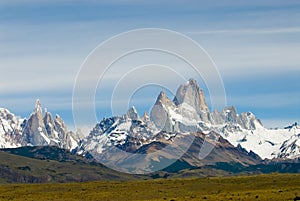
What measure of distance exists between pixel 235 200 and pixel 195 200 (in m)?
14.3

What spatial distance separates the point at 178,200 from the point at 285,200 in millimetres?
38541

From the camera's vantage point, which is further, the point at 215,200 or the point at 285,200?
the point at 215,200

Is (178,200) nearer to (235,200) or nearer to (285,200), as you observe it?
(235,200)

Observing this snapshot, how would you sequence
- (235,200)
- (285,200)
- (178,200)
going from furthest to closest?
(178,200)
(235,200)
(285,200)

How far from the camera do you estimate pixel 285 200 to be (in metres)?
163

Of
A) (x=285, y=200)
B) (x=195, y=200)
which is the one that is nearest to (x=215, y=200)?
(x=195, y=200)

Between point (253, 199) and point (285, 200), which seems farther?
point (253, 199)

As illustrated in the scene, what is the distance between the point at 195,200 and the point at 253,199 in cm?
1739

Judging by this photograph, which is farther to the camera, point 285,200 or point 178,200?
point 178,200

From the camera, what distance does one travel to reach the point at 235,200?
176125 millimetres

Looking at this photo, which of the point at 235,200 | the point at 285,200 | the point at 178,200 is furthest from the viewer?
the point at 178,200

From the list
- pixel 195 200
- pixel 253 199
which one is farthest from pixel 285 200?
pixel 195 200

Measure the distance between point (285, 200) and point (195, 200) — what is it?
31.3m

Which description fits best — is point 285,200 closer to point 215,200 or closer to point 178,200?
point 215,200
